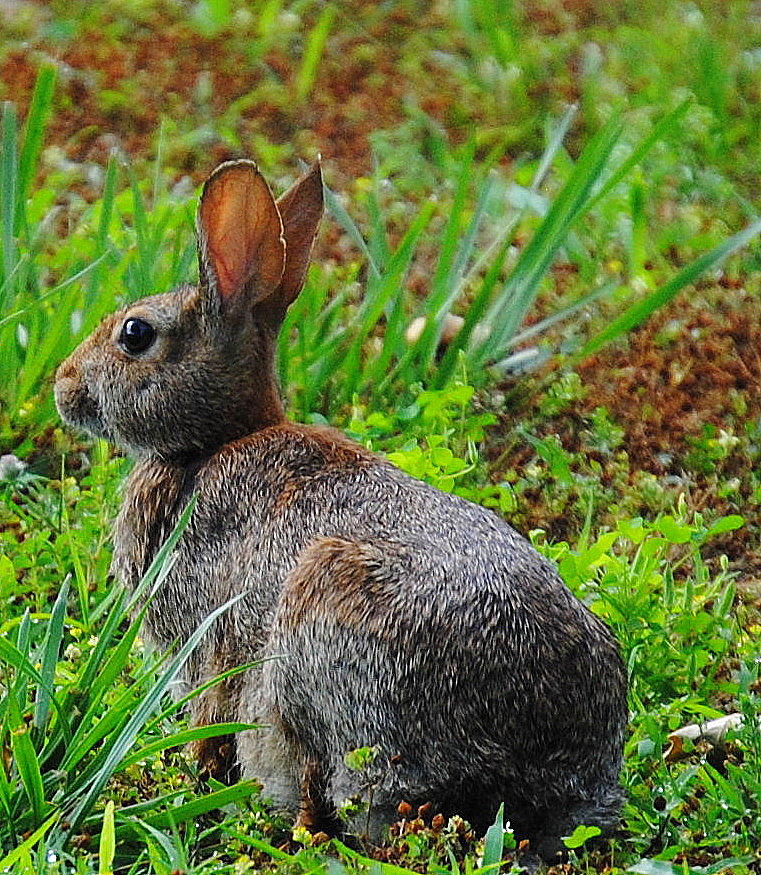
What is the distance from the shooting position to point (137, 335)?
4367 mm

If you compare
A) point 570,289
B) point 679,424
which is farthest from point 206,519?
point 570,289

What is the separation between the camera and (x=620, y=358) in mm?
6324

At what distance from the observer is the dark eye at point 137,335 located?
4.36m

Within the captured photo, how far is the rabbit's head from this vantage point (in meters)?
4.21

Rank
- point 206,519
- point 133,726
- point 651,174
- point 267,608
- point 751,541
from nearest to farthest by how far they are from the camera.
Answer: point 133,726 → point 267,608 → point 206,519 → point 751,541 → point 651,174

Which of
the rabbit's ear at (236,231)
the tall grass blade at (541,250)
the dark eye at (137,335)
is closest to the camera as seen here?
the rabbit's ear at (236,231)

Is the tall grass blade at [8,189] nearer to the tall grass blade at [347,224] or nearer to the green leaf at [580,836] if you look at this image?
the tall grass blade at [347,224]

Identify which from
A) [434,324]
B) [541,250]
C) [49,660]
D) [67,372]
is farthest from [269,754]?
[541,250]

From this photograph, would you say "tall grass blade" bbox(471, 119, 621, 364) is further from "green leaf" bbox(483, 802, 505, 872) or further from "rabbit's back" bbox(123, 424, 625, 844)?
"green leaf" bbox(483, 802, 505, 872)

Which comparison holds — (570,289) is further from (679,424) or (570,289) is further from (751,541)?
(751,541)

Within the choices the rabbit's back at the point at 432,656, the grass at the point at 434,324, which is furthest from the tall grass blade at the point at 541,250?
the rabbit's back at the point at 432,656

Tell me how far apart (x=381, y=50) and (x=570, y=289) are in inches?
101

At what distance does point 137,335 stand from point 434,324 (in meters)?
1.72

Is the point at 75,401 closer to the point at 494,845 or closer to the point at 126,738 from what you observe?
the point at 126,738
